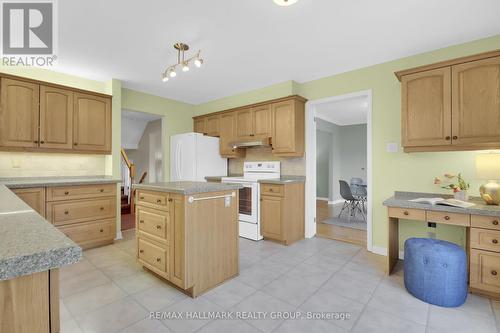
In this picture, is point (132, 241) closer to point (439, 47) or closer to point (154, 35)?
point (154, 35)

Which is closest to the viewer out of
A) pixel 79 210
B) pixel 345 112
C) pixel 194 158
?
pixel 79 210

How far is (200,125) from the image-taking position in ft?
16.6

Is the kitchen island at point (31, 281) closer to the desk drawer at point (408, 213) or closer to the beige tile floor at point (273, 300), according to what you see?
the beige tile floor at point (273, 300)

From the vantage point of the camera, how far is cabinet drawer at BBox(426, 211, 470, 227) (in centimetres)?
209

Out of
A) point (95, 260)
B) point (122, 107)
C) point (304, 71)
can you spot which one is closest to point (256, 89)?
point (304, 71)

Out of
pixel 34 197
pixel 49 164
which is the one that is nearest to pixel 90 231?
pixel 34 197

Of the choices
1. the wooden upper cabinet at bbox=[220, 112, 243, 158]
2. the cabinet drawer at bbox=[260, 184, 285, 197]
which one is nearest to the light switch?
the cabinet drawer at bbox=[260, 184, 285, 197]

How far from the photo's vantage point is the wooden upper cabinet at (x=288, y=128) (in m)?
3.60

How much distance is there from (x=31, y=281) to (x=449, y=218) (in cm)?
284

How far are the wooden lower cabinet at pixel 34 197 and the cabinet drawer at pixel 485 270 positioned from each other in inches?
177

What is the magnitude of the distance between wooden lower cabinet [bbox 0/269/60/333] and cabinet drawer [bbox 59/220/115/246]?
9.99 ft

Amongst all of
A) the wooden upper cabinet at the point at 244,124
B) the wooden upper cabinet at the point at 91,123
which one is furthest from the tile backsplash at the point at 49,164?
the wooden upper cabinet at the point at 244,124

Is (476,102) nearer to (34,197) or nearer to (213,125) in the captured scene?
(213,125)

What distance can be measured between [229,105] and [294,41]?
2.30m
